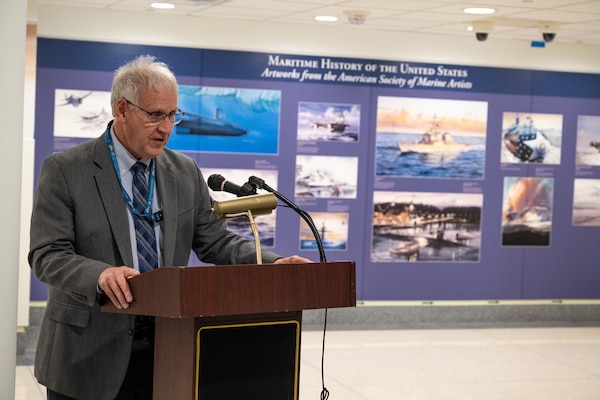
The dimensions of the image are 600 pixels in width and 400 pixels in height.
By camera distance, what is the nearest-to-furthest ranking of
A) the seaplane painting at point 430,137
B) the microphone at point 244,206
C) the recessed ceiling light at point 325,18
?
A: the microphone at point 244,206
the recessed ceiling light at point 325,18
the seaplane painting at point 430,137

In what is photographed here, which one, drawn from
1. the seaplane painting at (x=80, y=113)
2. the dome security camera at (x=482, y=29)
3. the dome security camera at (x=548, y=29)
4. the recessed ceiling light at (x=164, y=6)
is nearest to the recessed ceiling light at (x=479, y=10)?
the dome security camera at (x=482, y=29)

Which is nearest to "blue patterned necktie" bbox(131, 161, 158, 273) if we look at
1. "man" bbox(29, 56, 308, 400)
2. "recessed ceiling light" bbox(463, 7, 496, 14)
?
"man" bbox(29, 56, 308, 400)

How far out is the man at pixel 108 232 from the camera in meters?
2.93

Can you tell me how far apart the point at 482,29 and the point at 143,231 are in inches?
243

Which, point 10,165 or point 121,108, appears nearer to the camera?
point 10,165

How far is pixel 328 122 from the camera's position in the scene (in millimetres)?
9266

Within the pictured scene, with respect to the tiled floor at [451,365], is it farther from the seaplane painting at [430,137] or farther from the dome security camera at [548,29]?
the dome security camera at [548,29]

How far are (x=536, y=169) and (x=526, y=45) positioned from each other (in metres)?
1.32

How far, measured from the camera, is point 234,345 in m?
2.73

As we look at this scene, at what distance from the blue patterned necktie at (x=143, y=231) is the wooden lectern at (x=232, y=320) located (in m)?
0.30

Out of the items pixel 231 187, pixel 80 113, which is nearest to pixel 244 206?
pixel 231 187

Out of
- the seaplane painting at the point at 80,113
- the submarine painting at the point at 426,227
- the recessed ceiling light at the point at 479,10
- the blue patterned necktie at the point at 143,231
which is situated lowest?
the submarine painting at the point at 426,227

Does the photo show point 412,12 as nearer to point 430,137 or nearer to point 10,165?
point 430,137

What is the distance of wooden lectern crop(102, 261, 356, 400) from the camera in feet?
8.27
